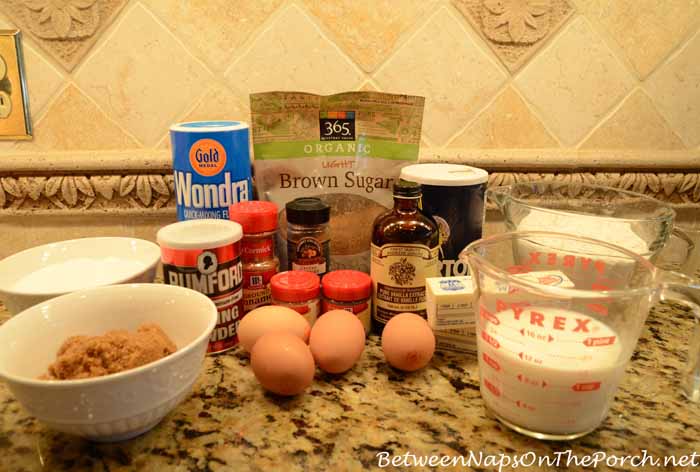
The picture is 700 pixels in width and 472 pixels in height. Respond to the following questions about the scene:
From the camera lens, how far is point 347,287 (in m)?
0.72

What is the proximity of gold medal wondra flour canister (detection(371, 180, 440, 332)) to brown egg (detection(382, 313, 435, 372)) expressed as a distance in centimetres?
6

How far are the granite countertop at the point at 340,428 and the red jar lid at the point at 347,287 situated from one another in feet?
0.33

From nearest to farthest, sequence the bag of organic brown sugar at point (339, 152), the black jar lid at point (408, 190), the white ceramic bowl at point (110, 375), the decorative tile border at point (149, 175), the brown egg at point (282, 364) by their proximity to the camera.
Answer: the white ceramic bowl at point (110, 375) < the brown egg at point (282, 364) < the black jar lid at point (408, 190) < the bag of organic brown sugar at point (339, 152) < the decorative tile border at point (149, 175)

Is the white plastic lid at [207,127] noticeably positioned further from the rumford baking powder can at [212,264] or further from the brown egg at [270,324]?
the brown egg at [270,324]

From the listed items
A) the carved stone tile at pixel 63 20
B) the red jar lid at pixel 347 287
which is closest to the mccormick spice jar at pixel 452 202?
the red jar lid at pixel 347 287

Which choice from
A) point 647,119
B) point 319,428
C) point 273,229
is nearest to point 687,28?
point 647,119

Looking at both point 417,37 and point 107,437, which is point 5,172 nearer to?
point 107,437

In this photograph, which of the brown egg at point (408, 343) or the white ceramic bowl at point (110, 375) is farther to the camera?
the brown egg at point (408, 343)

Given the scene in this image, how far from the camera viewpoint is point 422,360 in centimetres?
66

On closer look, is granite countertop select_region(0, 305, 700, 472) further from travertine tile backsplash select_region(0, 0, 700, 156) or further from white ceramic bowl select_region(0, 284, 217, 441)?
travertine tile backsplash select_region(0, 0, 700, 156)

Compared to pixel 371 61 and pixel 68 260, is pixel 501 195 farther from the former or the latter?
pixel 68 260

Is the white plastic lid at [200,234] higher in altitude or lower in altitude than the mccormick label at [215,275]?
higher

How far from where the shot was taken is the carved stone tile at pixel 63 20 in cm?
86

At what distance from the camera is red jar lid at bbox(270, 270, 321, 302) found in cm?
71
